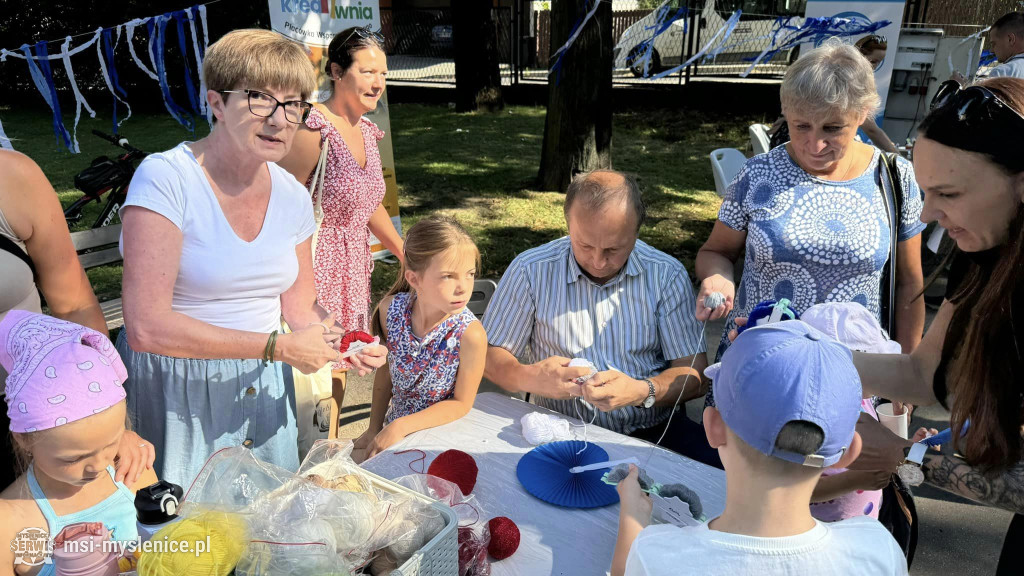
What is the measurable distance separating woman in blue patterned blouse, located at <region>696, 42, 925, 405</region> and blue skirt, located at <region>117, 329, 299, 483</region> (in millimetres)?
1433

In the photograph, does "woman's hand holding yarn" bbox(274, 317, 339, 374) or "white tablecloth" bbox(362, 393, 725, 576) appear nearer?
"white tablecloth" bbox(362, 393, 725, 576)

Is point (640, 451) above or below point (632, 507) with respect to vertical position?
below

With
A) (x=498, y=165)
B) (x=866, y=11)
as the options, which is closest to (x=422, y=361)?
(x=498, y=165)

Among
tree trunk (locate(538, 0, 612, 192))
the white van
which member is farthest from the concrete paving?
tree trunk (locate(538, 0, 612, 192))

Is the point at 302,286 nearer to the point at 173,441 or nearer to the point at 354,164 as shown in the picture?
the point at 173,441

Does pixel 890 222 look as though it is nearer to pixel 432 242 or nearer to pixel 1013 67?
pixel 432 242

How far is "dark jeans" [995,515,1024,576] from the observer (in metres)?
1.51

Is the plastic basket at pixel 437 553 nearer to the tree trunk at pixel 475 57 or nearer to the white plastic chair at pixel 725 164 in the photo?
the white plastic chair at pixel 725 164

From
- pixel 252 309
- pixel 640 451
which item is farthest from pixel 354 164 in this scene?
pixel 640 451

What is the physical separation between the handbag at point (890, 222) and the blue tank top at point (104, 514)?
2.44 meters

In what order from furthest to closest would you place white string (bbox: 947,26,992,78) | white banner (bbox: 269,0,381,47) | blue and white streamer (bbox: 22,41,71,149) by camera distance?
white string (bbox: 947,26,992,78), blue and white streamer (bbox: 22,41,71,149), white banner (bbox: 269,0,381,47)

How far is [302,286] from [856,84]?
1.94m

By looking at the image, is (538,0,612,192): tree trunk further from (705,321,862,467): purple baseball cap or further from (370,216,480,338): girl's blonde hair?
(705,321,862,467): purple baseball cap

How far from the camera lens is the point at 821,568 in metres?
1.19
